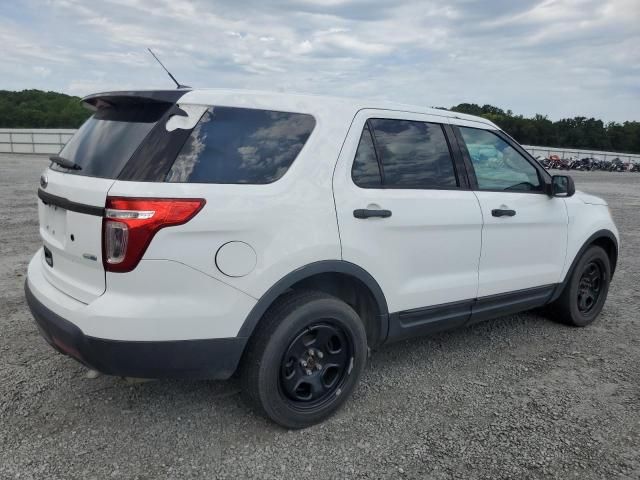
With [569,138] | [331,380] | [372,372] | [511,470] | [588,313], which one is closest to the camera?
[511,470]

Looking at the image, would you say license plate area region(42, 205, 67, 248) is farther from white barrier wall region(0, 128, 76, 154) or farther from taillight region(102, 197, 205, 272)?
white barrier wall region(0, 128, 76, 154)

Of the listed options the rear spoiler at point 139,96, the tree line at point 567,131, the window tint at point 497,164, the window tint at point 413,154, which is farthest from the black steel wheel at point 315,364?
the tree line at point 567,131

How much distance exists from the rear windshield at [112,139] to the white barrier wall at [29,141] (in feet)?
116

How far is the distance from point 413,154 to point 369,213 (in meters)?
0.65

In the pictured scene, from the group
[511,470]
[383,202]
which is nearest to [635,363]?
[511,470]

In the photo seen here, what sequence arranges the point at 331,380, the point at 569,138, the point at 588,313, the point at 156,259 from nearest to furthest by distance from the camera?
the point at 156,259 < the point at 331,380 < the point at 588,313 < the point at 569,138

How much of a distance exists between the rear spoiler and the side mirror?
293 centimetres

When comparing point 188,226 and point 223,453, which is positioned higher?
point 188,226

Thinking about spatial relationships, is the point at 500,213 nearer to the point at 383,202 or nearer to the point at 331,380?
the point at 383,202

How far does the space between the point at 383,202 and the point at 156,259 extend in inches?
53.2

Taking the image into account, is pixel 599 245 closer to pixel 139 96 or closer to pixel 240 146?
pixel 240 146

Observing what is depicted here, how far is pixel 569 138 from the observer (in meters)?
84.4

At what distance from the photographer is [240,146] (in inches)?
106

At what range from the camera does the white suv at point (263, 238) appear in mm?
2430
